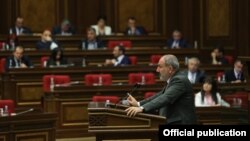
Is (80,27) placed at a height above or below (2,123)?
above

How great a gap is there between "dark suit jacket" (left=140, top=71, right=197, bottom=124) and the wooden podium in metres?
0.16

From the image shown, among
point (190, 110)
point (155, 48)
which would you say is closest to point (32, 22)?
point (155, 48)

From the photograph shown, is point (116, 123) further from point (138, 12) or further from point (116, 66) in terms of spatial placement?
point (138, 12)

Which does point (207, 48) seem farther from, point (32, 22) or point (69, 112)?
point (69, 112)

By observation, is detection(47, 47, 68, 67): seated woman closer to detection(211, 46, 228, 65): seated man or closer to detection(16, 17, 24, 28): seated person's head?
detection(16, 17, 24, 28): seated person's head

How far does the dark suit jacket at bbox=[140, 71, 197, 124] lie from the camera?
6676mm

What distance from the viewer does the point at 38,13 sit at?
1767 cm

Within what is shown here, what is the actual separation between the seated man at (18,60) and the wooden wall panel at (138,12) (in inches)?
184

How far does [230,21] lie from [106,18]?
3.22 m

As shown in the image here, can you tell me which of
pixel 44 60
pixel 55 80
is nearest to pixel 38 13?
pixel 44 60

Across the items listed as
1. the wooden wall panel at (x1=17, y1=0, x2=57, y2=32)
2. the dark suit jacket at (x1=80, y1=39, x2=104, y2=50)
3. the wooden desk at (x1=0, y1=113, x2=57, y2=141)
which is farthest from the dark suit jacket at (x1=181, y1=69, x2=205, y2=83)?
the wooden wall panel at (x1=17, y1=0, x2=57, y2=32)

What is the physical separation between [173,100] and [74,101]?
6.07 meters

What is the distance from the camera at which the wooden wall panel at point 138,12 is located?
1817 cm

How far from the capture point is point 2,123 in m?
8.98
